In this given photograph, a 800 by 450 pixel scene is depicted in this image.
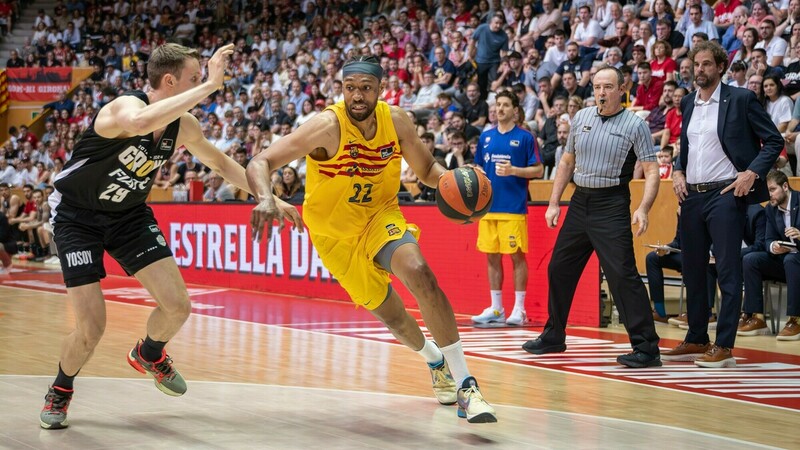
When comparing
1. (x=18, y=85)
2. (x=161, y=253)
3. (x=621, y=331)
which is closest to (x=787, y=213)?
(x=621, y=331)

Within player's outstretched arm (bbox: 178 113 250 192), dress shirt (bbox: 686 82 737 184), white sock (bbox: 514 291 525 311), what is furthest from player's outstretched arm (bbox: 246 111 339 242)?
white sock (bbox: 514 291 525 311)

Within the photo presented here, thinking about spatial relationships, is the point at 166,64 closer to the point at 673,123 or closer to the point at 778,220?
the point at 778,220

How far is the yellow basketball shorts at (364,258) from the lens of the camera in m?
5.77

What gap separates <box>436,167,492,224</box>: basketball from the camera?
223 inches

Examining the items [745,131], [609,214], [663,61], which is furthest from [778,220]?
[663,61]

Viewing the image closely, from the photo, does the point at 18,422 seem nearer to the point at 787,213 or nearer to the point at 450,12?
the point at 787,213

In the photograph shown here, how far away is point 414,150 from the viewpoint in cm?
597

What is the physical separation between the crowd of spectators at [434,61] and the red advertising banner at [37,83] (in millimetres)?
485

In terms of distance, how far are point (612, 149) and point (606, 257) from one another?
836mm

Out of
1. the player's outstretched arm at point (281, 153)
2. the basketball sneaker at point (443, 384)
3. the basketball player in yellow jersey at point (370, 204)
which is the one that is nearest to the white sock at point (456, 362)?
the basketball player in yellow jersey at point (370, 204)

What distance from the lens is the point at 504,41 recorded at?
56.5ft

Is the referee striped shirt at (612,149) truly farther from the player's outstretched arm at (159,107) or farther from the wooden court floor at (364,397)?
the player's outstretched arm at (159,107)

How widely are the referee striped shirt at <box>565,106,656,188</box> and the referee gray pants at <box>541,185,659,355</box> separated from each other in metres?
0.10

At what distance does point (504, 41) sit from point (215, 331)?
30.6ft
